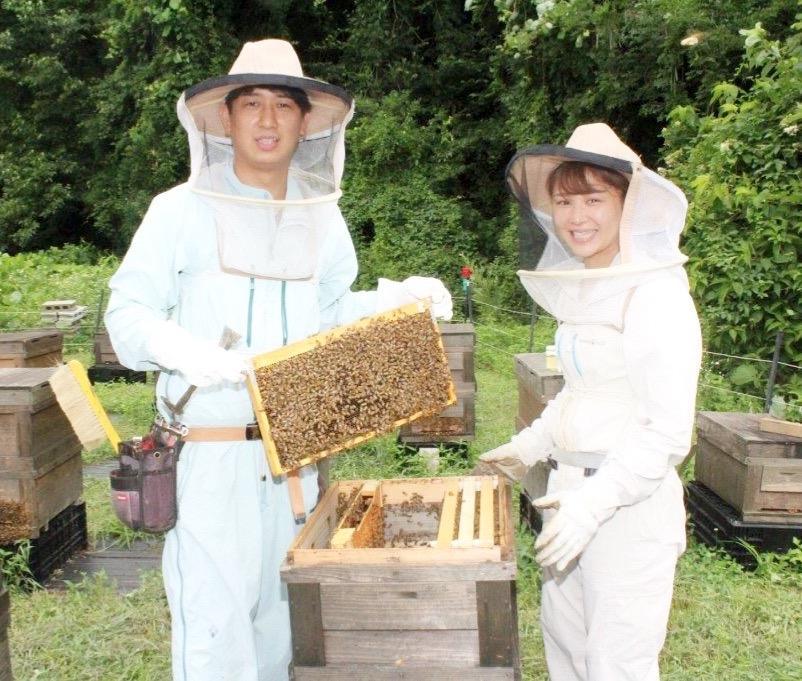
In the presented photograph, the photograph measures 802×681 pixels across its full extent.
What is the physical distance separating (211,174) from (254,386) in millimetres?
604

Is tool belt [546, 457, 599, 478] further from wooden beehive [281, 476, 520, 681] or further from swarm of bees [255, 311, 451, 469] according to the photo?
swarm of bees [255, 311, 451, 469]

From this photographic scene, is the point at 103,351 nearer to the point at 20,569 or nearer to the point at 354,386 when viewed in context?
the point at 20,569

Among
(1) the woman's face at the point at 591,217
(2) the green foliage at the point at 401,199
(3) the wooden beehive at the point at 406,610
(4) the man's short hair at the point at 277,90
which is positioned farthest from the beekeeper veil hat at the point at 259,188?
(2) the green foliage at the point at 401,199

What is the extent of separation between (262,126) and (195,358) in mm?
635

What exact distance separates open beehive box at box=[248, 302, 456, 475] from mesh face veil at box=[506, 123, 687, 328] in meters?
0.42

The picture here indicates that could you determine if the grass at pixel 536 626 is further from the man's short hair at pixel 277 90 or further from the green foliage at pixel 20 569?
the man's short hair at pixel 277 90

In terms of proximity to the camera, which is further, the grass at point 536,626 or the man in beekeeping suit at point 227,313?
the grass at point 536,626

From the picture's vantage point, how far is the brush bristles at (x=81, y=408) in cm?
202

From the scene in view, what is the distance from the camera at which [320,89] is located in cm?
202

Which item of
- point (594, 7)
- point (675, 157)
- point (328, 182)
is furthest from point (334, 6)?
point (328, 182)

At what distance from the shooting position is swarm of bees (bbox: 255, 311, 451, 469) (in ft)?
6.35

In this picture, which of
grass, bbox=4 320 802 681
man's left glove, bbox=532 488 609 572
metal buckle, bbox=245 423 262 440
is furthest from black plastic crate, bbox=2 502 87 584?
man's left glove, bbox=532 488 609 572

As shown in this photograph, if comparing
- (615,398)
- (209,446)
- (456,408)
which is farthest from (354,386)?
(456,408)

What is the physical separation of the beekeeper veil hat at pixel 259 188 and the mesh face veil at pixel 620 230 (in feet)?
1.77
